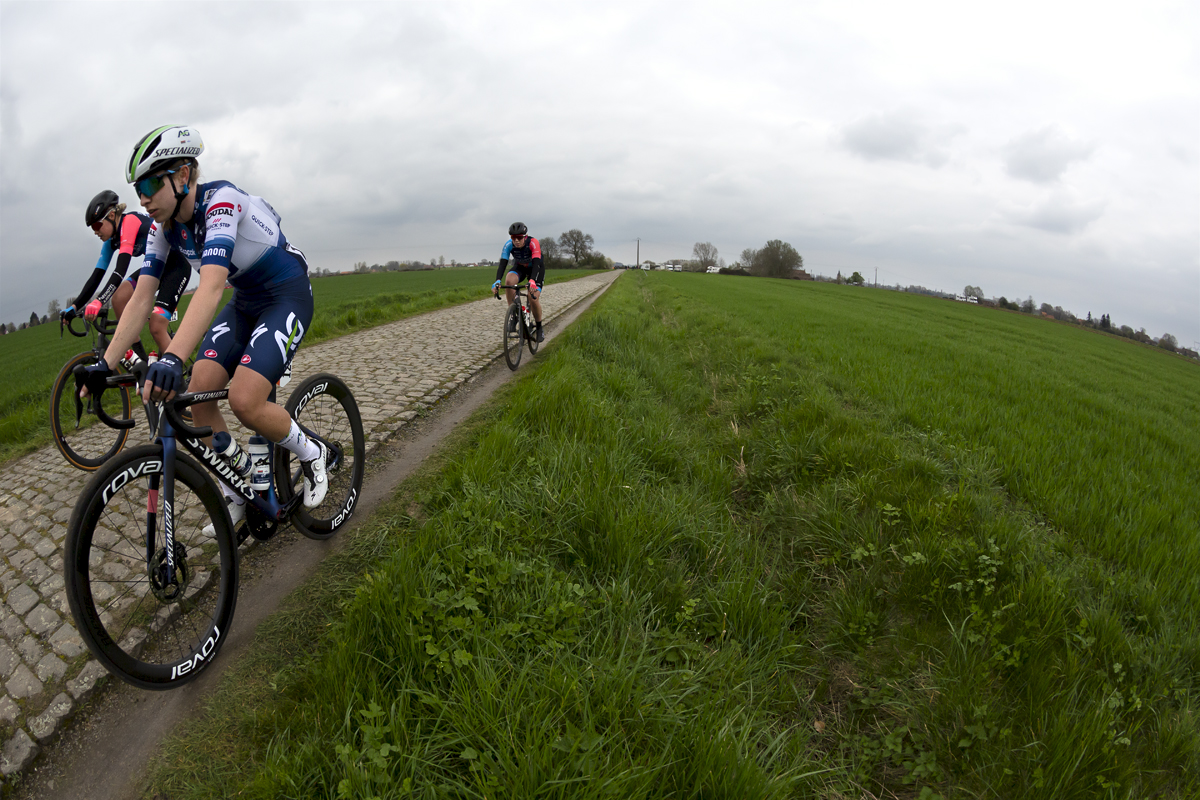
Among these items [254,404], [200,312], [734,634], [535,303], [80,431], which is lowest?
[734,634]

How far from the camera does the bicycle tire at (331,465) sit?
3.29 m

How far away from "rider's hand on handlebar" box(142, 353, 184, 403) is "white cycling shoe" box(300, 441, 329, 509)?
1106 mm

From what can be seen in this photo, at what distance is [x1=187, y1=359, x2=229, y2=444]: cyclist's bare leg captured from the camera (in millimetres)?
2928

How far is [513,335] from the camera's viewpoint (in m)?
9.15

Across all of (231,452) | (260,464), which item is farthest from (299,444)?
(231,452)

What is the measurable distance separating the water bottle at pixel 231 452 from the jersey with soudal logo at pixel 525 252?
7.23 m

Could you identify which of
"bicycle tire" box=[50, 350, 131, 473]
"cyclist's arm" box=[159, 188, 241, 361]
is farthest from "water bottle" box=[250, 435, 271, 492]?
"bicycle tire" box=[50, 350, 131, 473]

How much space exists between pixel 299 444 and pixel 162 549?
89 cm

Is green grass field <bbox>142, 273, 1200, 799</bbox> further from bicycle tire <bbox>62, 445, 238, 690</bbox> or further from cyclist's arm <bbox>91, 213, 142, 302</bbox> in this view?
cyclist's arm <bbox>91, 213, 142, 302</bbox>

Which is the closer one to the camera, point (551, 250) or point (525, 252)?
point (525, 252)

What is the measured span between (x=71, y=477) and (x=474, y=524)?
4.13 meters

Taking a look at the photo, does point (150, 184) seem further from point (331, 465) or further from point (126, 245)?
point (126, 245)

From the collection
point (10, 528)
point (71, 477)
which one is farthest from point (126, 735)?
point (71, 477)

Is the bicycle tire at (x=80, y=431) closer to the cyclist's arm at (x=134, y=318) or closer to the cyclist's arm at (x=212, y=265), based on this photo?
the cyclist's arm at (x=134, y=318)
